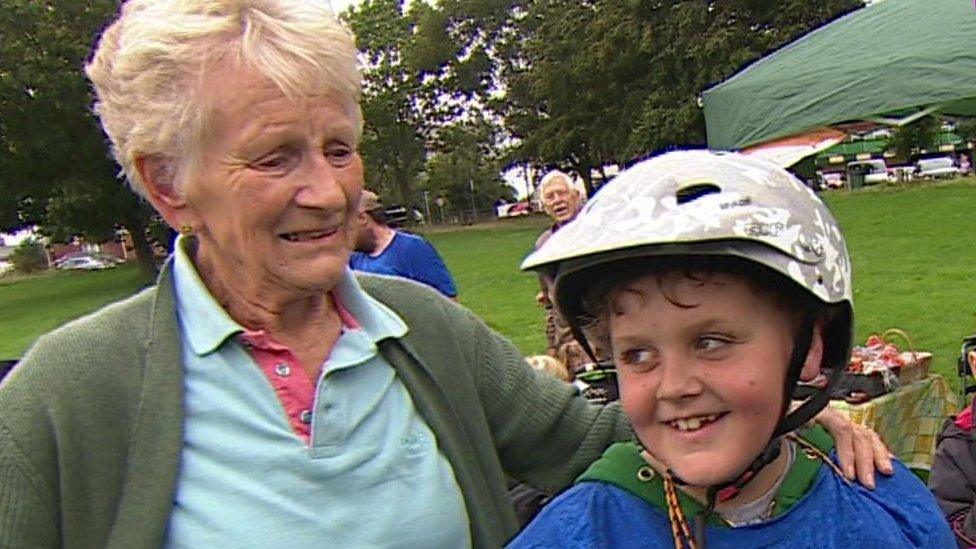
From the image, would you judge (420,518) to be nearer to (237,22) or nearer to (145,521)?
(145,521)

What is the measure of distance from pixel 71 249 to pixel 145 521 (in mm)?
71559

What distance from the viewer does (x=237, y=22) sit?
170cm

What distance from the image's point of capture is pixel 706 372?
4.45ft

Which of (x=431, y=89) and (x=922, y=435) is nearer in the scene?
(x=922, y=435)

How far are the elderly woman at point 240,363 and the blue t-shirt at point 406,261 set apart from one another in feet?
12.1

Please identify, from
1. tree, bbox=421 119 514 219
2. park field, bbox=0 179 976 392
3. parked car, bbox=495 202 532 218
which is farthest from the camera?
parked car, bbox=495 202 532 218

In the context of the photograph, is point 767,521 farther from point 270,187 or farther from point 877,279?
point 877,279

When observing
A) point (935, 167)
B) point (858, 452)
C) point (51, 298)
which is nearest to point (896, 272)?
point (858, 452)

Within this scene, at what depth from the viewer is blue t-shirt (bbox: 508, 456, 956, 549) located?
1.39m

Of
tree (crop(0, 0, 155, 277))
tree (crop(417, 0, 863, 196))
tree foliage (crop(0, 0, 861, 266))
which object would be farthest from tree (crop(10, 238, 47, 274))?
tree (crop(417, 0, 863, 196))

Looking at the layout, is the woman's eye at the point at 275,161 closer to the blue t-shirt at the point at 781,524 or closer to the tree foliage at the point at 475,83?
the blue t-shirt at the point at 781,524

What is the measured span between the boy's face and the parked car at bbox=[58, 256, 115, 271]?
54363mm

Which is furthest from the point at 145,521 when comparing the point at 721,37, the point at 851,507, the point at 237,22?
the point at 721,37

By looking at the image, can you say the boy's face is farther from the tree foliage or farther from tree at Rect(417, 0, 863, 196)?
tree at Rect(417, 0, 863, 196)
